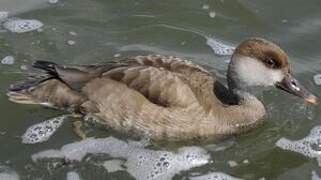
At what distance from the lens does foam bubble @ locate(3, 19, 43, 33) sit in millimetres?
7902

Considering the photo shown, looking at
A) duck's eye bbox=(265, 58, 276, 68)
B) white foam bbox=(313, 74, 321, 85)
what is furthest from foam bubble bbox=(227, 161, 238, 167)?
white foam bbox=(313, 74, 321, 85)

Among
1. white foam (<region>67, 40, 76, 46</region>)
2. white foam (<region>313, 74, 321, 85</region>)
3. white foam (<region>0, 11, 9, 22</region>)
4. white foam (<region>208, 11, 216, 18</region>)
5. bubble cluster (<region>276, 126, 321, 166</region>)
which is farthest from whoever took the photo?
white foam (<region>208, 11, 216, 18</region>)

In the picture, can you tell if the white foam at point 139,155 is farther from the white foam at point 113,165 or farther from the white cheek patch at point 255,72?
→ the white cheek patch at point 255,72

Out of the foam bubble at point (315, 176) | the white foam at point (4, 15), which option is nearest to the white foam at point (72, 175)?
the foam bubble at point (315, 176)

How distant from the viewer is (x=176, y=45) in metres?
7.86

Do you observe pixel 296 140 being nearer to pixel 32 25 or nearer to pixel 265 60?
pixel 265 60

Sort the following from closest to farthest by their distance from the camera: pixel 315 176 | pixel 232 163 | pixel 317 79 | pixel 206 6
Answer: pixel 315 176 → pixel 232 163 → pixel 317 79 → pixel 206 6

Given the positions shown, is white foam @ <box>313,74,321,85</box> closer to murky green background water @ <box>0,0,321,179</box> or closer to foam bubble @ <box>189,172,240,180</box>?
murky green background water @ <box>0,0,321,179</box>

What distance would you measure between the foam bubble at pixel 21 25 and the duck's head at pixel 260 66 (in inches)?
94.3

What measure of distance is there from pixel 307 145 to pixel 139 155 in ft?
4.69

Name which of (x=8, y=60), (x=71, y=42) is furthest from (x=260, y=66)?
(x=8, y=60)

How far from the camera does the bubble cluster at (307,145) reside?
6504 mm

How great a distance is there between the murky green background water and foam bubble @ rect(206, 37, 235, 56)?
0.06 meters

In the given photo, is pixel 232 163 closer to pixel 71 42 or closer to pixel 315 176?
pixel 315 176
